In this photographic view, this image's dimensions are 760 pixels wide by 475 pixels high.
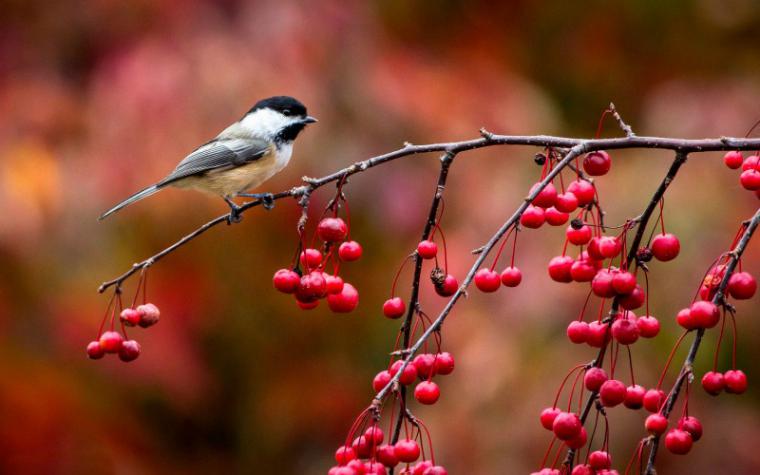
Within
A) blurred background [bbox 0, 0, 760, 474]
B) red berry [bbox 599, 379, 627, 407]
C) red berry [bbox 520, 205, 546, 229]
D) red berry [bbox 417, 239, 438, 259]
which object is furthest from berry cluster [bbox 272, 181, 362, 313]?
blurred background [bbox 0, 0, 760, 474]

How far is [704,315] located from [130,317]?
1361 mm

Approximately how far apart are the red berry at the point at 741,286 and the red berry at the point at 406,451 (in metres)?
0.70

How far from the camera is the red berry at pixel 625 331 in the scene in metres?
1.75

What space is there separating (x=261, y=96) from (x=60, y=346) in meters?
1.54

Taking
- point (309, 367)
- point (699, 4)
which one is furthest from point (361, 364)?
point (699, 4)

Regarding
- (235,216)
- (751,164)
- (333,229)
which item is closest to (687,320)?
(751,164)

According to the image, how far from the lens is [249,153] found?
156 inches

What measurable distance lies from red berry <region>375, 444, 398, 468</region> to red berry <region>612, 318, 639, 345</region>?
491 mm

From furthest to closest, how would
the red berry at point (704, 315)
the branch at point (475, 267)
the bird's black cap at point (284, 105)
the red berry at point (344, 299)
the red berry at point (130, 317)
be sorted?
the bird's black cap at point (284, 105) → the red berry at point (130, 317) → the red berry at point (344, 299) → the red berry at point (704, 315) → the branch at point (475, 267)

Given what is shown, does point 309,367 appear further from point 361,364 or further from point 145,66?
point 145,66

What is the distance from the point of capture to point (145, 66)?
14.1 feet

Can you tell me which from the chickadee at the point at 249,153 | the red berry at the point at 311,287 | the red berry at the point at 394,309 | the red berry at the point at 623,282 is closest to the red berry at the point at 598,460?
the red berry at the point at 623,282

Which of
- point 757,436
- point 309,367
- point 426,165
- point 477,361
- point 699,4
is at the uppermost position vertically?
point 699,4

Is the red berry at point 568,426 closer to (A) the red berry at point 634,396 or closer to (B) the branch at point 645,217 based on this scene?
(B) the branch at point 645,217
